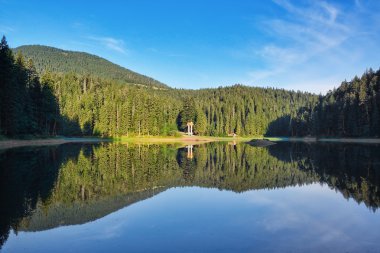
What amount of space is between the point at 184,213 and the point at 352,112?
3958 inches

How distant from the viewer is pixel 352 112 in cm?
10231

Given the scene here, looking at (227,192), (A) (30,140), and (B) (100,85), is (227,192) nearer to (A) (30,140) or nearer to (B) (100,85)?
(A) (30,140)

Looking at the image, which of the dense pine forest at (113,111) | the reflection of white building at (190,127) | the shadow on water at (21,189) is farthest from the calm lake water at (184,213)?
the reflection of white building at (190,127)

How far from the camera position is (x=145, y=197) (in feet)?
61.9

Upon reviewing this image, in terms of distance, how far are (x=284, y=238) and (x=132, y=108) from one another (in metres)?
111

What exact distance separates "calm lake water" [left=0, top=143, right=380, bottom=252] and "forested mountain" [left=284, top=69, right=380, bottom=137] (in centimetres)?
7880

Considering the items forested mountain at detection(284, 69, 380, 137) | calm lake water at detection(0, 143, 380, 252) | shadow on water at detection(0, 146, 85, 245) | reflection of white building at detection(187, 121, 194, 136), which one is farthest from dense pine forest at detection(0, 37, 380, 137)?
calm lake water at detection(0, 143, 380, 252)

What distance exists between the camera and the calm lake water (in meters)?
10.7

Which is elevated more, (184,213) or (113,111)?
(113,111)

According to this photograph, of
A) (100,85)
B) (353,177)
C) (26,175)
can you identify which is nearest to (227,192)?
(353,177)

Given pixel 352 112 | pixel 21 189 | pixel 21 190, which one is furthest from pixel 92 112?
pixel 21 190

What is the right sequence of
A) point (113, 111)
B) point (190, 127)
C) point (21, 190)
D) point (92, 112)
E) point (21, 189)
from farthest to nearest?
1. point (190, 127)
2. point (92, 112)
3. point (113, 111)
4. point (21, 189)
5. point (21, 190)

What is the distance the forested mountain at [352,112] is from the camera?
9675cm

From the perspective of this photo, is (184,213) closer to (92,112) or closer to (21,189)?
(21,189)
